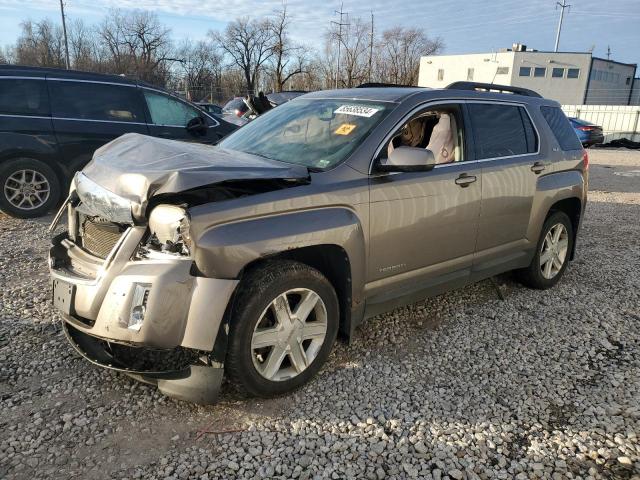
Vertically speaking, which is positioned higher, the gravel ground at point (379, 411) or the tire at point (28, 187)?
the tire at point (28, 187)

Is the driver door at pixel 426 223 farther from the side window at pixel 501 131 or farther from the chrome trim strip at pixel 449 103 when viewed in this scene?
the side window at pixel 501 131

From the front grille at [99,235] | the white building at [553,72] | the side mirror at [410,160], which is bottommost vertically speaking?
the front grille at [99,235]

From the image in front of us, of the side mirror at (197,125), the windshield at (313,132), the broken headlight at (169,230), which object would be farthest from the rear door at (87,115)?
the broken headlight at (169,230)

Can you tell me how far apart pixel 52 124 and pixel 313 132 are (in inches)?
193

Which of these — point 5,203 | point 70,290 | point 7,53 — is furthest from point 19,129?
point 7,53

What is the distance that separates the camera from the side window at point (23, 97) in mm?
6566

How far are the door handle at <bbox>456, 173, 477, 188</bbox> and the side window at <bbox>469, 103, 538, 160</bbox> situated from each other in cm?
25

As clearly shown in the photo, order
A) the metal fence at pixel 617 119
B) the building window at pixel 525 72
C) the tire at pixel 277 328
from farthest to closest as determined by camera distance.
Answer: the building window at pixel 525 72, the metal fence at pixel 617 119, the tire at pixel 277 328

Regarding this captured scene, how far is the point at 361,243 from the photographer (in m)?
3.15

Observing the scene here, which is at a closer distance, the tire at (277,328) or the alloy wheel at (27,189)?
the tire at (277,328)

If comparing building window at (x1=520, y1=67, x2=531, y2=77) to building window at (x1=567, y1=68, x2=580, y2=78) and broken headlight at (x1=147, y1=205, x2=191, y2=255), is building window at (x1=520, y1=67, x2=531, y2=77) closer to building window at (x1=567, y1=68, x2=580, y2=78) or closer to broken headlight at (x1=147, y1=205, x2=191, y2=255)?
building window at (x1=567, y1=68, x2=580, y2=78)

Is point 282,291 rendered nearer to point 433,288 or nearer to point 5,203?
point 433,288

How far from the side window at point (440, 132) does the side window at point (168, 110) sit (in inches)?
189

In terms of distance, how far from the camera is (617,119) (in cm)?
→ 2838
